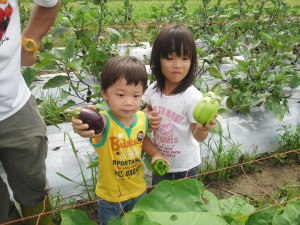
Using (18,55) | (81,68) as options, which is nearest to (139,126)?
(18,55)

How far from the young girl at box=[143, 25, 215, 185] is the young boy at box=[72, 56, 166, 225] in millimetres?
A: 86

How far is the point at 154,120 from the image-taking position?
152 centimetres

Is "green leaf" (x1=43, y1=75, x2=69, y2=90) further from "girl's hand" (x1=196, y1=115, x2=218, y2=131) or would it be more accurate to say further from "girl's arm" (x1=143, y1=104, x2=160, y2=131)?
"girl's hand" (x1=196, y1=115, x2=218, y2=131)

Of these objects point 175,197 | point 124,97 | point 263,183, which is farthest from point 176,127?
point 263,183

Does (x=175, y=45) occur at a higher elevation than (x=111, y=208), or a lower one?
higher

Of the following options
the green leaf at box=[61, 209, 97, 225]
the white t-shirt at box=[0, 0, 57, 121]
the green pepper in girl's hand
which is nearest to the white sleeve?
the white t-shirt at box=[0, 0, 57, 121]

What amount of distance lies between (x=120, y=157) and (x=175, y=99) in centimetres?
34

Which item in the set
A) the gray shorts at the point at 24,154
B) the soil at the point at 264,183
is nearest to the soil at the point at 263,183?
the soil at the point at 264,183

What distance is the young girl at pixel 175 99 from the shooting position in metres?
1.48

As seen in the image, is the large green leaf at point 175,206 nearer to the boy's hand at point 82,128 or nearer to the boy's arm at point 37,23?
the boy's hand at point 82,128

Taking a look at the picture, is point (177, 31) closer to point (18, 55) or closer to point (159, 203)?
point (18, 55)

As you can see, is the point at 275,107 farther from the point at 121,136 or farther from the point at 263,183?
the point at 121,136

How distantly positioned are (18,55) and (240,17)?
9.80 feet

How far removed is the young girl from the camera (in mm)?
1482
